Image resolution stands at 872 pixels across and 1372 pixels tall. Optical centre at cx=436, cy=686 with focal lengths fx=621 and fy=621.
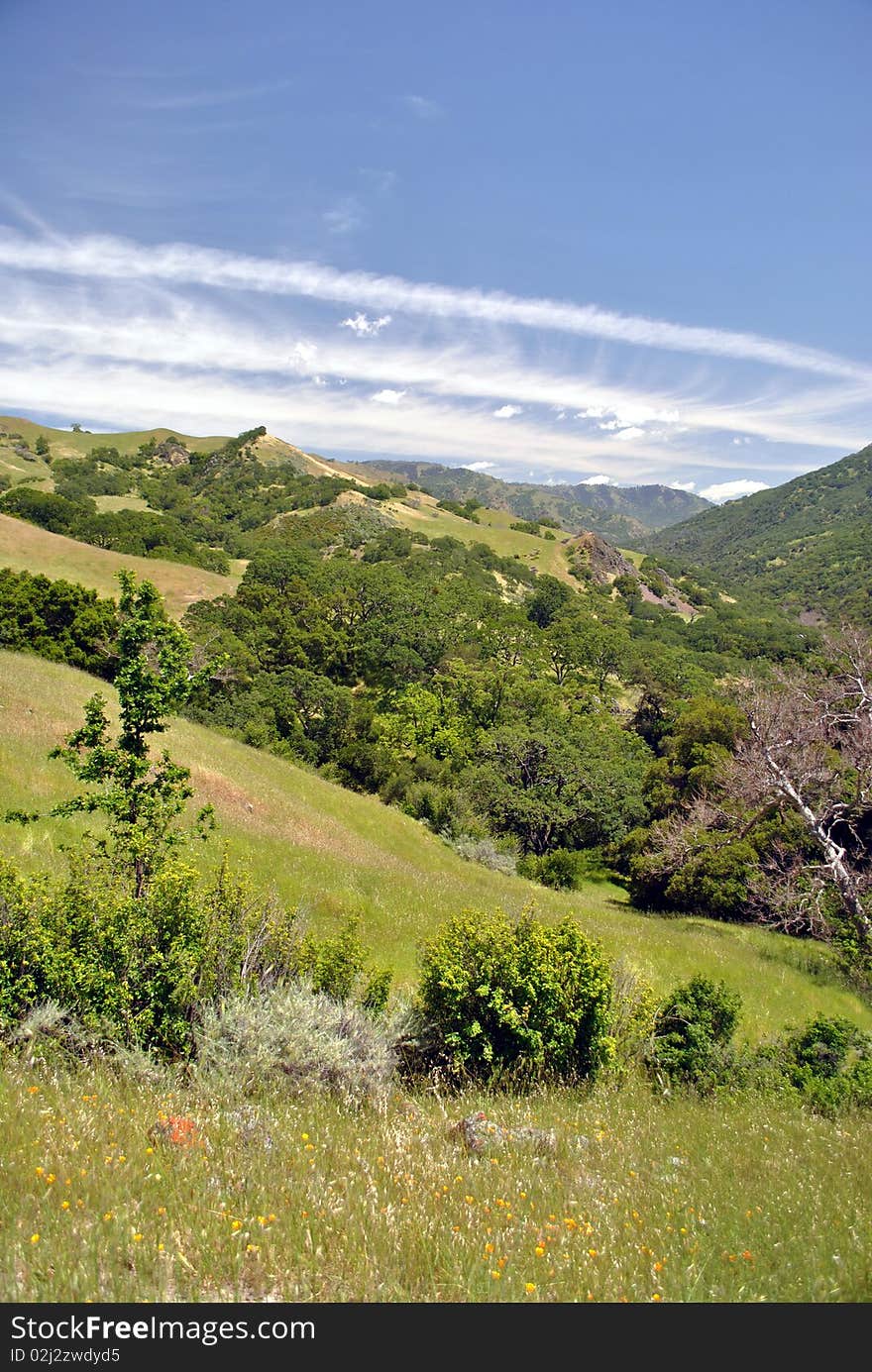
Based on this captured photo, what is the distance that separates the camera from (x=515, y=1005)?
9.35 m

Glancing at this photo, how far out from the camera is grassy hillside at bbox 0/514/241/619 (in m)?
56.7

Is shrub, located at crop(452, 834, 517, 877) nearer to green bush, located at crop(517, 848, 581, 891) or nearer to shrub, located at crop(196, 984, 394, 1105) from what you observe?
green bush, located at crop(517, 848, 581, 891)

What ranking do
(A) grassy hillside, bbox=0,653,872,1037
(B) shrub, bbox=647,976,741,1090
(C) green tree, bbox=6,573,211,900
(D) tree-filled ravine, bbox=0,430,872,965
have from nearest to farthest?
(C) green tree, bbox=6,573,211,900, (B) shrub, bbox=647,976,741,1090, (A) grassy hillside, bbox=0,653,872,1037, (D) tree-filled ravine, bbox=0,430,872,965

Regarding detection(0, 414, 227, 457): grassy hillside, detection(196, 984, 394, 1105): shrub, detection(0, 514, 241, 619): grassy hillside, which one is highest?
detection(0, 414, 227, 457): grassy hillside

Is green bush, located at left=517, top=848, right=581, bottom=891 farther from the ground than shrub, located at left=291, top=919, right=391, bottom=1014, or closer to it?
closer to it

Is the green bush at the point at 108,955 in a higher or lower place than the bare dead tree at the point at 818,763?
lower

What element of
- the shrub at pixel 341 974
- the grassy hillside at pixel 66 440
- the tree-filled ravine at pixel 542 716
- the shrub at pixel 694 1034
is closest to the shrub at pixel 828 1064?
the shrub at pixel 694 1034

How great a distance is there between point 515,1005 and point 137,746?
6.78 metres

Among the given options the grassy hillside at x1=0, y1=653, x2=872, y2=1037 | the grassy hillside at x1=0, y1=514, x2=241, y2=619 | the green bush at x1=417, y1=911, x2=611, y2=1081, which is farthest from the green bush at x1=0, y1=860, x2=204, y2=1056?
the grassy hillside at x1=0, y1=514, x2=241, y2=619

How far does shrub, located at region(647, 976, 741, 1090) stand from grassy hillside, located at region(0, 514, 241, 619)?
172 feet

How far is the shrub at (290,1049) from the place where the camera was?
24.6ft

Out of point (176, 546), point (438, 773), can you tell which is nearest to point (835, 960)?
point (438, 773)

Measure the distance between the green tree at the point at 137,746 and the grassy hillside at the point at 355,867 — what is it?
5.44 m

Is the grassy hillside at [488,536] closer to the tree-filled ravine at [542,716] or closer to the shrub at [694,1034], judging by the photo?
the tree-filled ravine at [542,716]
